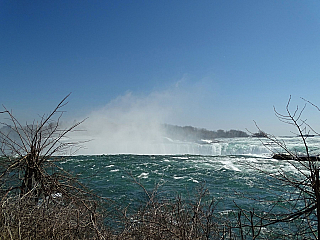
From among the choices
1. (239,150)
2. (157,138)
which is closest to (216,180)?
(239,150)

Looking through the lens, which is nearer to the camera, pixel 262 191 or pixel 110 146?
pixel 262 191

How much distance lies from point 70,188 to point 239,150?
33866mm

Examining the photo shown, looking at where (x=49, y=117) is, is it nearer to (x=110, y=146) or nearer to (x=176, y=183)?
(x=176, y=183)

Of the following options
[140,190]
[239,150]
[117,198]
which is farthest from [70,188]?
[239,150]

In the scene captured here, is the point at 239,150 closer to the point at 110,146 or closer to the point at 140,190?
the point at 110,146

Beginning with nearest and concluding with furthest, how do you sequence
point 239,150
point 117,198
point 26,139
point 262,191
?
1. point 26,139
2. point 117,198
3. point 262,191
4. point 239,150

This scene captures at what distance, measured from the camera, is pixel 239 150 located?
35.9 metres

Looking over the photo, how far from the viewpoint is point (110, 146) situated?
38438mm

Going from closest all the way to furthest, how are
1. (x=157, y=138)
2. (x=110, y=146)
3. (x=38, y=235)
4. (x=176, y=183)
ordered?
(x=38, y=235), (x=176, y=183), (x=110, y=146), (x=157, y=138)

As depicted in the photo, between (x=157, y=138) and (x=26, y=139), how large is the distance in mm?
43989

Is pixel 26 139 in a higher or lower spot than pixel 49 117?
lower

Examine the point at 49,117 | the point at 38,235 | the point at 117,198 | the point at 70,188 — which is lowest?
the point at 117,198

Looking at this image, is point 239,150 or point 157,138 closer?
point 239,150

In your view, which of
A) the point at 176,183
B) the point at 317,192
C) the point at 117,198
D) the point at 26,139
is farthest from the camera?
the point at 176,183
